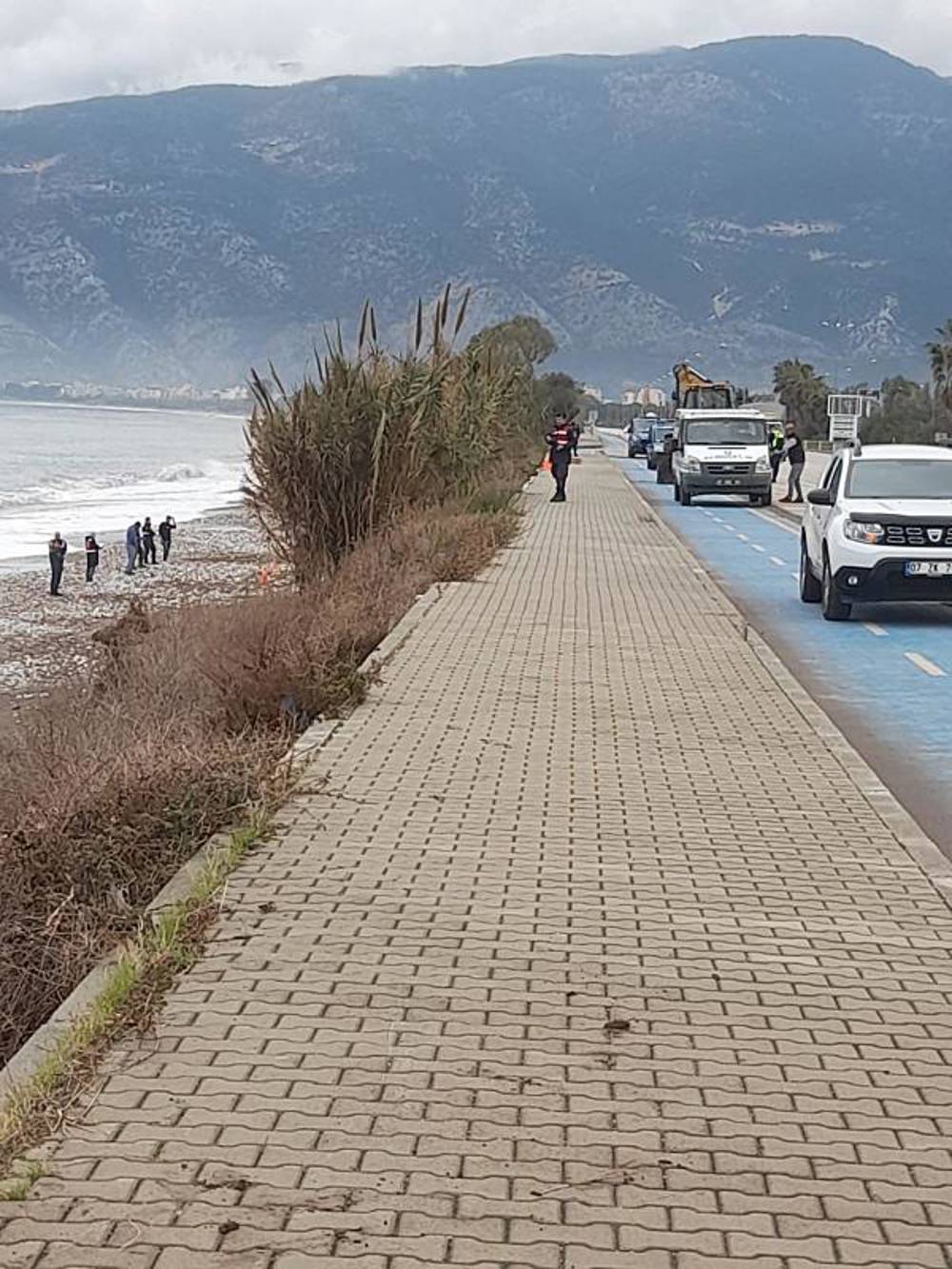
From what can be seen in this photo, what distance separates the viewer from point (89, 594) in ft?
123

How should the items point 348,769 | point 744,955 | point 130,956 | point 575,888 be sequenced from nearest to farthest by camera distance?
point 130,956 < point 744,955 < point 575,888 < point 348,769

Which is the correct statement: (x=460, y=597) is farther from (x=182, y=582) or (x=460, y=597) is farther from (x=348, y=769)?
(x=182, y=582)

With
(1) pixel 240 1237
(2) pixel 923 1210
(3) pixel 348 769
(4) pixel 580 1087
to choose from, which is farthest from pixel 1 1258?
(3) pixel 348 769

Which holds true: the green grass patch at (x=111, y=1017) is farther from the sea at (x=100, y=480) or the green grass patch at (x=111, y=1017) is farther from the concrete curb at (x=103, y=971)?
the sea at (x=100, y=480)

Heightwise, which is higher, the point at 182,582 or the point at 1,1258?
the point at 1,1258

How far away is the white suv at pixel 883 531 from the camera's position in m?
17.0

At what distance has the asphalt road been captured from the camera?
1014 centimetres

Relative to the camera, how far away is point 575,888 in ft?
22.2

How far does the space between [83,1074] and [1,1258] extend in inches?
39.2

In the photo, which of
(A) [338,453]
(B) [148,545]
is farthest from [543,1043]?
(B) [148,545]

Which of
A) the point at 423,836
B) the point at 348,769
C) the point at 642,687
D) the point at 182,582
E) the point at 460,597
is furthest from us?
the point at 182,582

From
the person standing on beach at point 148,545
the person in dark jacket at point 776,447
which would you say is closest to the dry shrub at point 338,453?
the person in dark jacket at point 776,447

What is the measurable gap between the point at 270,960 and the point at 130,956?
1.45ft

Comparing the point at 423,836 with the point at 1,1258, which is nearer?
the point at 1,1258
